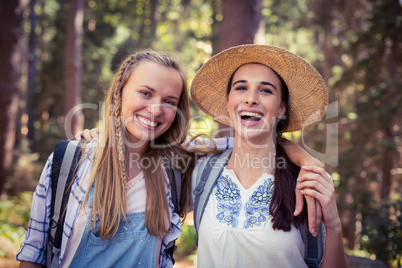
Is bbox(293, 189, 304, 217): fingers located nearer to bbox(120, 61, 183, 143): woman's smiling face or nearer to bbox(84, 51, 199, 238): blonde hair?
bbox(84, 51, 199, 238): blonde hair

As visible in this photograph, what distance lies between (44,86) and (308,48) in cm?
1422

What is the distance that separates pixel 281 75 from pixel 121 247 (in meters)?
1.77

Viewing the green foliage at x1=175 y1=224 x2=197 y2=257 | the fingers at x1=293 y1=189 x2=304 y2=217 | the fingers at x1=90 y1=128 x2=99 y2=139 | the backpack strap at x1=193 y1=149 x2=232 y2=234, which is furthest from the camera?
the green foliage at x1=175 y1=224 x2=197 y2=257

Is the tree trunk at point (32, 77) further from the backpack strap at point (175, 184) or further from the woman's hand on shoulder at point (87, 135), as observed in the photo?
the backpack strap at point (175, 184)

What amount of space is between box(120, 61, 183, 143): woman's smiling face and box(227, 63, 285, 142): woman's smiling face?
0.50 metres

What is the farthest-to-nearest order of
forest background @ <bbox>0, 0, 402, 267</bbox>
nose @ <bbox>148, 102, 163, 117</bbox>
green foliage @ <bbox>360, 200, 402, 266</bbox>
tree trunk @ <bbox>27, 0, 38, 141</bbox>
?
tree trunk @ <bbox>27, 0, 38, 141</bbox> < forest background @ <bbox>0, 0, 402, 267</bbox> < green foliage @ <bbox>360, 200, 402, 266</bbox> < nose @ <bbox>148, 102, 163, 117</bbox>

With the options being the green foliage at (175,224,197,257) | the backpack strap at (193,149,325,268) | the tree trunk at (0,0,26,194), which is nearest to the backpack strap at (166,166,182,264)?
the backpack strap at (193,149,325,268)

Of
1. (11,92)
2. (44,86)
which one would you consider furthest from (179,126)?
(44,86)

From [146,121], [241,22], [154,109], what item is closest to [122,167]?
[146,121]

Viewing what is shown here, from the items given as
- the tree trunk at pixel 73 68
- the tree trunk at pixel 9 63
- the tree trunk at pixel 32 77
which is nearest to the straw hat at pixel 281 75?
the tree trunk at pixel 9 63

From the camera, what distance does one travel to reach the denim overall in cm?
203

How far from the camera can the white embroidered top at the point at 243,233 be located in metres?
2.00

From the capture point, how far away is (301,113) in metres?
2.62

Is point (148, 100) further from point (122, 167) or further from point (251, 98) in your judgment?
point (251, 98)
